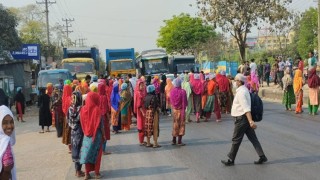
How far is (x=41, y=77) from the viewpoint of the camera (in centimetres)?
2739

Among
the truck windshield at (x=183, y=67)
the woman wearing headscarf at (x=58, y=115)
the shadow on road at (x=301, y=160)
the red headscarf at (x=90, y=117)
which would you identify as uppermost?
the truck windshield at (x=183, y=67)

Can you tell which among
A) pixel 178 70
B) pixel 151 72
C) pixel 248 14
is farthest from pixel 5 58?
pixel 248 14

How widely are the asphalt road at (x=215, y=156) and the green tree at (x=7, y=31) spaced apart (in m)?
21.9

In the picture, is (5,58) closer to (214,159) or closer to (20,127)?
Result: (20,127)

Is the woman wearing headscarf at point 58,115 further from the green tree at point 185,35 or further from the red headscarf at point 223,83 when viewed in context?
the green tree at point 185,35

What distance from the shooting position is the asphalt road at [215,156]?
877 cm

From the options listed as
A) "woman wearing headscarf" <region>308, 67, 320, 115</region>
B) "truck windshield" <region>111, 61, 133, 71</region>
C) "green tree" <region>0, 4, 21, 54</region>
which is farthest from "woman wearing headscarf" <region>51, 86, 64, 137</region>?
"green tree" <region>0, 4, 21, 54</region>

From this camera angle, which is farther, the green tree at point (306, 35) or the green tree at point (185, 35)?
the green tree at point (306, 35)

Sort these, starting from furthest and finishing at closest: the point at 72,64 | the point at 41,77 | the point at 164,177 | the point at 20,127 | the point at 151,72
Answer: the point at 151,72 < the point at 72,64 < the point at 41,77 < the point at 20,127 < the point at 164,177

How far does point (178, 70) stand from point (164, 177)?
3266 cm

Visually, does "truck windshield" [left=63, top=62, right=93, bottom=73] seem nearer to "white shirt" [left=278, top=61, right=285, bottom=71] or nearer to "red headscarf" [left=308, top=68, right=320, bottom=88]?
"white shirt" [left=278, top=61, right=285, bottom=71]

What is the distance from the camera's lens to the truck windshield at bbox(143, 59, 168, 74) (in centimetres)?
3534

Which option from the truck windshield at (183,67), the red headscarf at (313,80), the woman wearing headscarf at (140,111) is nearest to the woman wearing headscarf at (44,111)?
the woman wearing headscarf at (140,111)

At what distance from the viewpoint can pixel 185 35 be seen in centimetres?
6931
